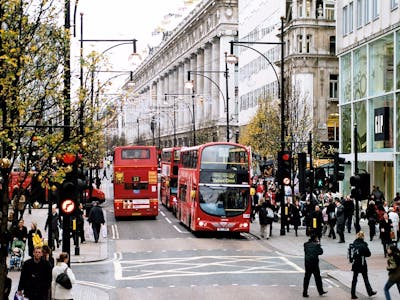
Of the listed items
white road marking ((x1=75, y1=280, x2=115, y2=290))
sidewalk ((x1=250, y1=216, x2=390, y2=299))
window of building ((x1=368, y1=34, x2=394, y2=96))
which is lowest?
white road marking ((x1=75, y1=280, x2=115, y2=290))

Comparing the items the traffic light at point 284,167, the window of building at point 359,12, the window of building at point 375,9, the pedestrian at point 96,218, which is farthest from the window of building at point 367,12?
the pedestrian at point 96,218

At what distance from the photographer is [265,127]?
61312mm

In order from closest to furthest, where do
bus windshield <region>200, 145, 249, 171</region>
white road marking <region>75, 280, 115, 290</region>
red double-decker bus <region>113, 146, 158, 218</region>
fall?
white road marking <region>75, 280, 115, 290</region> < bus windshield <region>200, 145, 249, 171</region> < red double-decker bus <region>113, 146, 158, 218</region>

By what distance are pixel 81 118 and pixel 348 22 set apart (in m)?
36.8

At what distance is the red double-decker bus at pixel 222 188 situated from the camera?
33.2 meters

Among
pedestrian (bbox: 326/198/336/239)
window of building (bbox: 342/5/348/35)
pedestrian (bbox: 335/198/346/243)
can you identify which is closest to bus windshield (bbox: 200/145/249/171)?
pedestrian (bbox: 326/198/336/239)

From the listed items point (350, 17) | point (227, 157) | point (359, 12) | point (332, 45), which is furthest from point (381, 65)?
point (332, 45)

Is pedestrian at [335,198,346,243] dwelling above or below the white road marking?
above

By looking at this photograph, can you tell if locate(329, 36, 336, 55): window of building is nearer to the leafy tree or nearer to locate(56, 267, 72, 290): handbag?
the leafy tree

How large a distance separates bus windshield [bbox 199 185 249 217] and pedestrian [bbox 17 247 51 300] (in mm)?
19182

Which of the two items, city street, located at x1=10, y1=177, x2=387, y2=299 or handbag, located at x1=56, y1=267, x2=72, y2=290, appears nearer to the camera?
handbag, located at x1=56, y1=267, x2=72, y2=290

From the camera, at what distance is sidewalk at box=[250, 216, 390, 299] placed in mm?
21547

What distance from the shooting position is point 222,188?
109 feet

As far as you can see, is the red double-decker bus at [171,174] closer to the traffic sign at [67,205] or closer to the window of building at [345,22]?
the window of building at [345,22]
